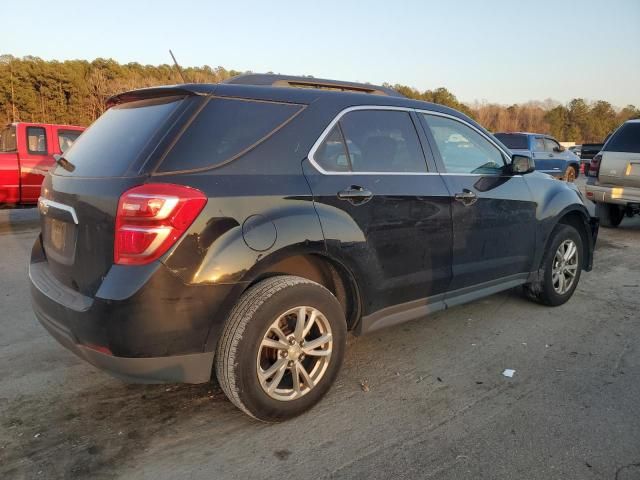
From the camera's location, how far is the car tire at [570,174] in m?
17.4

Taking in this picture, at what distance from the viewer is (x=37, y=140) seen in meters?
9.28

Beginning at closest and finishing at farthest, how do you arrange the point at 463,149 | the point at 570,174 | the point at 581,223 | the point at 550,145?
the point at 463,149 → the point at 581,223 → the point at 550,145 → the point at 570,174

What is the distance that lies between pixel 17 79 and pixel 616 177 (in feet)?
118

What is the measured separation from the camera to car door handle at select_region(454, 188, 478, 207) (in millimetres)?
3570

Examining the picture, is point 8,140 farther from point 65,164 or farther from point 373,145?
point 373,145

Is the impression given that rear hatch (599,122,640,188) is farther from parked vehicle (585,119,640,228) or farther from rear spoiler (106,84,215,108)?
rear spoiler (106,84,215,108)

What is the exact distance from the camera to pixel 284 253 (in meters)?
2.64

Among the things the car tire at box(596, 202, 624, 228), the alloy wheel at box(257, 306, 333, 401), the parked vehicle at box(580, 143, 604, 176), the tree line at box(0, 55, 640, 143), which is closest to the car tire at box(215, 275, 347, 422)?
the alloy wheel at box(257, 306, 333, 401)

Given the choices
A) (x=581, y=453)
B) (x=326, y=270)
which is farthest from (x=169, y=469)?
(x=581, y=453)

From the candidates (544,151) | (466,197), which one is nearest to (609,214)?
(466,197)

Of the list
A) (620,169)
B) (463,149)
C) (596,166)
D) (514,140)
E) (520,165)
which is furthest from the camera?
(514,140)

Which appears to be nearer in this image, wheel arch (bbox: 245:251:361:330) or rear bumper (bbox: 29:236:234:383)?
rear bumper (bbox: 29:236:234:383)

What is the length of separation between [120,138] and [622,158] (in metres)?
8.11

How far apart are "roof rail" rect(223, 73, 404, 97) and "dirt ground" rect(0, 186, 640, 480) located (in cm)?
188
